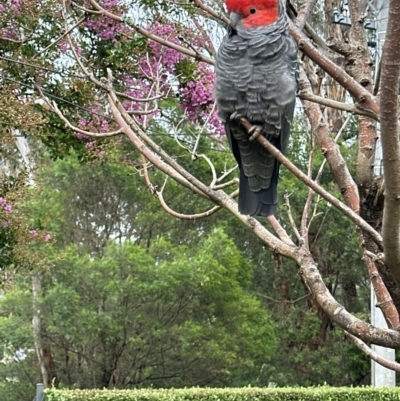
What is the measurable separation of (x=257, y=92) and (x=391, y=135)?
485mm

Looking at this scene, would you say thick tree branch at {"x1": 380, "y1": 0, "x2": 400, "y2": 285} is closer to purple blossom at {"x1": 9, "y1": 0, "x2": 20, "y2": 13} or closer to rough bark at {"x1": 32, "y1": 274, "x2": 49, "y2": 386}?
purple blossom at {"x1": 9, "y1": 0, "x2": 20, "y2": 13}

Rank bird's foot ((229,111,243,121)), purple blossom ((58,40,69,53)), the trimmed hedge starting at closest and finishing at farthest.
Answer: bird's foot ((229,111,243,121)) → purple blossom ((58,40,69,53)) → the trimmed hedge

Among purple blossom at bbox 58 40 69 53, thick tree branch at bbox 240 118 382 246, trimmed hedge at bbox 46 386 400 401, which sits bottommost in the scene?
trimmed hedge at bbox 46 386 400 401

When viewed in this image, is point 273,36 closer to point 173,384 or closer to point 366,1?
point 366,1

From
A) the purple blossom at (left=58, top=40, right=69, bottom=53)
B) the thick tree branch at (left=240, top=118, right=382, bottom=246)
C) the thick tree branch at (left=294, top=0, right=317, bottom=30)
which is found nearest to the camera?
the thick tree branch at (left=240, top=118, right=382, bottom=246)

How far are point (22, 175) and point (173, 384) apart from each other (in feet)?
13.3

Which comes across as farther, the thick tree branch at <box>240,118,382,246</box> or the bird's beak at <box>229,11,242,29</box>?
the bird's beak at <box>229,11,242,29</box>

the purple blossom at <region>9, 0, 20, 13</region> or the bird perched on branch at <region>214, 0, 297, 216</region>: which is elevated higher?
the purple blossom at <region>9, 0, 20, 13</region>

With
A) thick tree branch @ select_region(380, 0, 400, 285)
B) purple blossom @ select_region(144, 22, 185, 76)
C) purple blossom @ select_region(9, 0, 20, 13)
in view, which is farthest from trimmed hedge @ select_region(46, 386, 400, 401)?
thick tree branch @ select_region(380, 0, 400, 285)

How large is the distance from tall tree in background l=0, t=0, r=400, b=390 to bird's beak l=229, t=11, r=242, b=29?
133 mm

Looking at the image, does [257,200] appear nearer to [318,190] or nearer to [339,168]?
[318,190]

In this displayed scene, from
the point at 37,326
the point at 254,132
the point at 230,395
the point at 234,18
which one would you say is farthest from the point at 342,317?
the point at 37,326

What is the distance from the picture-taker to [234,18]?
1390 millimetres

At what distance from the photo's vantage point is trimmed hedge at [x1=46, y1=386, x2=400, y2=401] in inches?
188
